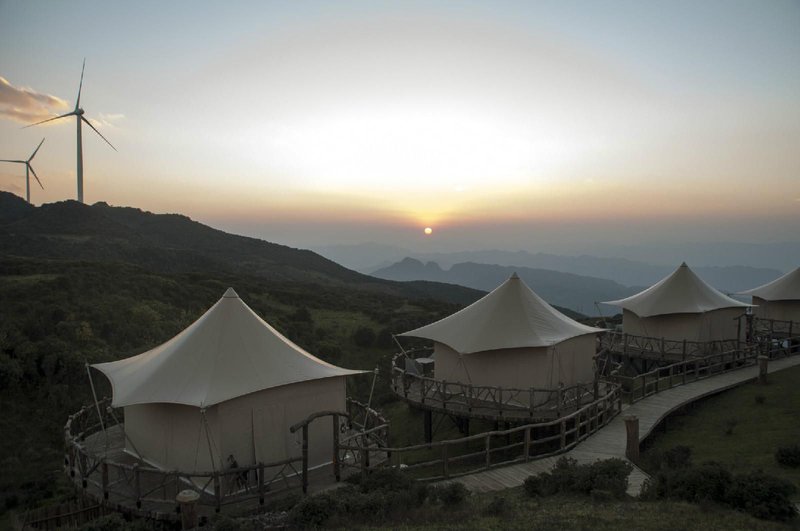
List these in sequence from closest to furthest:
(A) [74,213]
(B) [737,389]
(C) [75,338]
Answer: (B) [737,389], (C) [75,338], (A) [74,213]

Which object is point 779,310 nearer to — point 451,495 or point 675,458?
point 675,458

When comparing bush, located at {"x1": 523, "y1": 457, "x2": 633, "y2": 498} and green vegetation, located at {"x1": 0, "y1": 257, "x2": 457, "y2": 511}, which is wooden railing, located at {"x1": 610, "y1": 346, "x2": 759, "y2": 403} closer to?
bush, located at {"x1": 523, "y1": 457, "x2": 633, "y2": 498}

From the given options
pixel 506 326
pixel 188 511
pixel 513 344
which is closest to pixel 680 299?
pixel 506 326

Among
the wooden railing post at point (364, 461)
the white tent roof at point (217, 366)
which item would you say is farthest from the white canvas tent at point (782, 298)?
the white tent roof at point (217, 366)

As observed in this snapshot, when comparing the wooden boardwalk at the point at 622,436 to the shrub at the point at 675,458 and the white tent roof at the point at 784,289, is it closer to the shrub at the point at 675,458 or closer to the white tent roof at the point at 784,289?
the shrub at the point at 675,458

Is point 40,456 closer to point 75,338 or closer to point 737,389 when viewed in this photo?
point 75,338

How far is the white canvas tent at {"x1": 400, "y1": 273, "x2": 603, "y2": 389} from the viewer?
58.0ft

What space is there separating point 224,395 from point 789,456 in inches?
499

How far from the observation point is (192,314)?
105 feet

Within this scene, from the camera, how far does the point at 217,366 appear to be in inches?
509

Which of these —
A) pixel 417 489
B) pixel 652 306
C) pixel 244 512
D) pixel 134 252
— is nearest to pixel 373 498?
pixel 417 489

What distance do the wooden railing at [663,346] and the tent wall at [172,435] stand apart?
701 inches

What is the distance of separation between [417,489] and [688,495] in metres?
4.88

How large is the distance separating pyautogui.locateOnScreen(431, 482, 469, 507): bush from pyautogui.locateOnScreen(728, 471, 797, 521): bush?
15.1 ft
